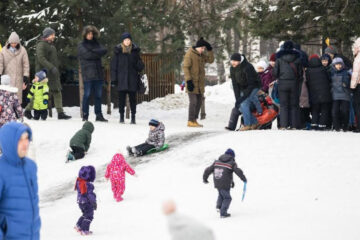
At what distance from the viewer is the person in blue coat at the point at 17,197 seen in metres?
5.49

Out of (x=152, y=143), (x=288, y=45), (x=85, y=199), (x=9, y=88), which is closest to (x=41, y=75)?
(x=9, y=88)

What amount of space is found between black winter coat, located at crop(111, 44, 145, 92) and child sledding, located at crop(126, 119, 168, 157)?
9.89ft

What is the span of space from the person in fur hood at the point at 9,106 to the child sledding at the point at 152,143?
2.05 meters

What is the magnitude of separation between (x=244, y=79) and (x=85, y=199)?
21.4 ft

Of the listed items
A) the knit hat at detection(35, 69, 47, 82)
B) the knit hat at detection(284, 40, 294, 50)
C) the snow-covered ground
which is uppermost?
the knit hat at detection(284, 40, 294, 50)

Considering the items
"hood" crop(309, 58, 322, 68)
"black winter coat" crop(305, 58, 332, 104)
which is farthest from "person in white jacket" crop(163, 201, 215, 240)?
"hood" crop(309, 58, 322, 68)

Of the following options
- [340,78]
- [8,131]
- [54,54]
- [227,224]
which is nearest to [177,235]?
[8,131]

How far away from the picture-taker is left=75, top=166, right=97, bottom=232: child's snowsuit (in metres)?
9.44

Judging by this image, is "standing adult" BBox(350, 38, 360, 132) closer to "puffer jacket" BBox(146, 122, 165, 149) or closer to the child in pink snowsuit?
"puffer jacket" BBox(146, 122, 165, 149)

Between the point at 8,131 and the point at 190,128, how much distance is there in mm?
11006

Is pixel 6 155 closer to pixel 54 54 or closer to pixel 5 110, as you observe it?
pixel 5 110

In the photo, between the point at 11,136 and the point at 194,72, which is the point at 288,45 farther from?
the point at 11,136

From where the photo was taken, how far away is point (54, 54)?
17.7 meters

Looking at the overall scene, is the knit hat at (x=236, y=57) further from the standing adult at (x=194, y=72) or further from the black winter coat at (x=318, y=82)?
the standing adult at (x=194, y=72)
